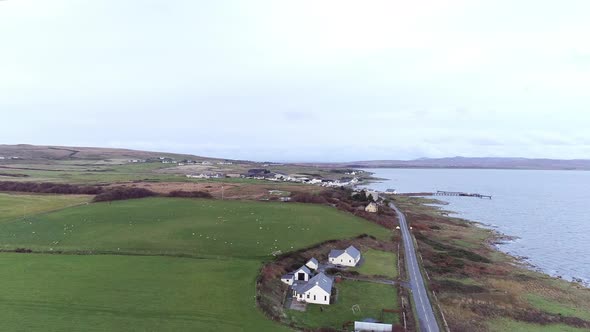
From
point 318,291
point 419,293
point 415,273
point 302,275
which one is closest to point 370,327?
point 318,291

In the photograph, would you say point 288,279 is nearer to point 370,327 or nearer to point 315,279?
point 315,279

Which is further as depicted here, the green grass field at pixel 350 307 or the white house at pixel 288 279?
the white house at pixel 288 279

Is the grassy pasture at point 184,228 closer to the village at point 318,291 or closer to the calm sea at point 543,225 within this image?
the village at point 318,291

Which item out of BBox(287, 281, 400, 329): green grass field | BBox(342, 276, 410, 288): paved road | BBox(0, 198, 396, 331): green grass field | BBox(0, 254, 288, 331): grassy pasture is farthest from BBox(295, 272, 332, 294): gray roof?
BBox(342, 276, 410, 288): paved road

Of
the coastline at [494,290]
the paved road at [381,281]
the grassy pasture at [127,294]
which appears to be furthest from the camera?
the paved road at [381,281]

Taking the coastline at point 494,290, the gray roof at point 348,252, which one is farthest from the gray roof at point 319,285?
the coastline at point 494,290

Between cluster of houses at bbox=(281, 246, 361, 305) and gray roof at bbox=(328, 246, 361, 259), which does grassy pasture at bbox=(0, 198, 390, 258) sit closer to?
gray roof at bbox=(328, 246, 361, 259)
